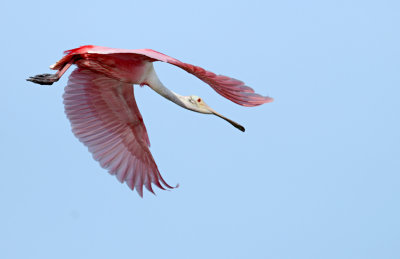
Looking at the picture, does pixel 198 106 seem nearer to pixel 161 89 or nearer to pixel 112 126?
pixel 161 89

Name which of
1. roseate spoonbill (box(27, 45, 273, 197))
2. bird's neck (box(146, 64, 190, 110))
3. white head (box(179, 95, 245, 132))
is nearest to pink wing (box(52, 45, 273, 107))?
roseate spoonbill (box(27, 45, 273, 197))

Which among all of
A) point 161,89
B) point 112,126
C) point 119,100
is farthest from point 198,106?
point 112,126

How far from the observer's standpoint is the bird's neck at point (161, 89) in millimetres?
9016

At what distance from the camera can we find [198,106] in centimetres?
953

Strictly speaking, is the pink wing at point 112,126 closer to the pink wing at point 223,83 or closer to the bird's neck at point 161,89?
the bird's neck at point 161,89

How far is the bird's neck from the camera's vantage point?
902 centimetres

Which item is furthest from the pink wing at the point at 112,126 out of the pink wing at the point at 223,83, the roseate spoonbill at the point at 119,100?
the pink wing at the point at 223,83

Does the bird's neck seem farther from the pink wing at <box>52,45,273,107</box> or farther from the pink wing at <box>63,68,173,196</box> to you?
the pink wing at <box>63,68,173,196</box>

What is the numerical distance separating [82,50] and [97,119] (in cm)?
146

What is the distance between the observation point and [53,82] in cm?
873

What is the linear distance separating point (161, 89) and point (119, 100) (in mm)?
935

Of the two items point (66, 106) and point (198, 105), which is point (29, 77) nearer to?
point (66, 106)

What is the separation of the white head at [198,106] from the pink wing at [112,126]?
743 mm

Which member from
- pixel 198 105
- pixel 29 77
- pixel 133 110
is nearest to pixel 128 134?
pixel 133 110
